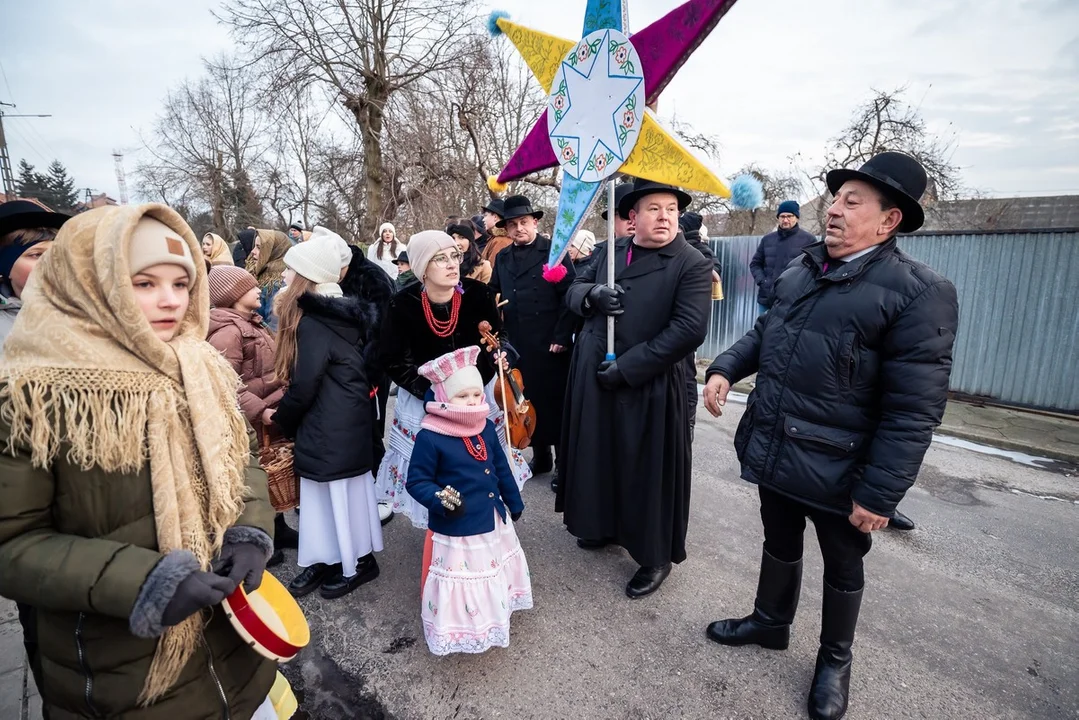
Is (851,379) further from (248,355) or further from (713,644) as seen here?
(248,355)

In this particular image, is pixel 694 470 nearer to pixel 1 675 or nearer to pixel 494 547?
pixel 494 547

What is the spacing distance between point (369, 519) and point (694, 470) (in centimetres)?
286

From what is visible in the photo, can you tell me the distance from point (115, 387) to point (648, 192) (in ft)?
7.87

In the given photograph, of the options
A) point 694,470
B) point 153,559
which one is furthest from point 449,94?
point 153,559

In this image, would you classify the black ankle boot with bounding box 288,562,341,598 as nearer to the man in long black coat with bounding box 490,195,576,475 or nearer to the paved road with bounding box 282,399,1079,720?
the paved road with bounding box 282,399,1079,720

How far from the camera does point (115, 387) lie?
4.31 feet

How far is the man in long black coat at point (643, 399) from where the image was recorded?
2826mm

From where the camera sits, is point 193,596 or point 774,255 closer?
point 193,596

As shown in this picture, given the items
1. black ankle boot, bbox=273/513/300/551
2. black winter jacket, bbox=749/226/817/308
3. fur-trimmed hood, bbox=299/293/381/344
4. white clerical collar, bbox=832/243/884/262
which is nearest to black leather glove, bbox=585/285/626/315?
white clerical collar, bbox=832/243/884/262

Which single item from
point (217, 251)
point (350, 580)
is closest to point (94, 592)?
point (350, 580)

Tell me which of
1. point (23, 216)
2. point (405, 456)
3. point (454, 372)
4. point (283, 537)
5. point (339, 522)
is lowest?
point (283, 537)

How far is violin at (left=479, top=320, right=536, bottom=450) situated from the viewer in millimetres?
3289

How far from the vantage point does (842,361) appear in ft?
6.67

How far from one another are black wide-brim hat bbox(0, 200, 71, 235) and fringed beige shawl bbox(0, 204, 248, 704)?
106cm
